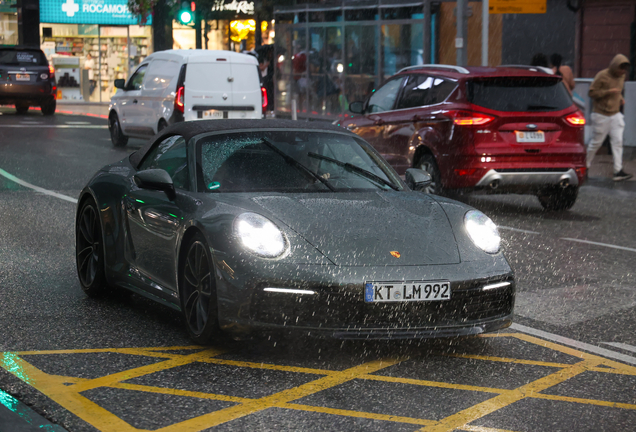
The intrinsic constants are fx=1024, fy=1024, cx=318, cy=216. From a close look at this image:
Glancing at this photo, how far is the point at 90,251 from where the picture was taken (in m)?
7.00

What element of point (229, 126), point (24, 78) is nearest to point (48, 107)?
point (24, 78)

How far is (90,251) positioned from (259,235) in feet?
7.21

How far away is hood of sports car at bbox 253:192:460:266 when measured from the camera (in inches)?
204

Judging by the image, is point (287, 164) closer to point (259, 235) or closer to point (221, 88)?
point (259, 235)

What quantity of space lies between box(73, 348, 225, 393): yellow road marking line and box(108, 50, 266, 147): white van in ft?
41.6

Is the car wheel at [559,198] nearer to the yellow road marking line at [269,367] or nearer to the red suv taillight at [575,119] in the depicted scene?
the red suv taillight at [575,119]

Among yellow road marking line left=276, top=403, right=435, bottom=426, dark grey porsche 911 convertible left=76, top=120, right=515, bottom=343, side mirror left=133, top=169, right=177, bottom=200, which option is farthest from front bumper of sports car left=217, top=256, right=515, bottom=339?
side mirror left=133, top=169, right=177, bottom=200

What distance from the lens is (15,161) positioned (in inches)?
658

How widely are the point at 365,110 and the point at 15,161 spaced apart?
6484 mm

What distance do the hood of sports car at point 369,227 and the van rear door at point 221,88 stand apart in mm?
12244

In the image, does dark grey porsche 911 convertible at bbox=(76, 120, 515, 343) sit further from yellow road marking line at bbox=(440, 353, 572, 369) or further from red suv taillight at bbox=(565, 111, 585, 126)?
red suv taillight at bbox=(565, 111, 585, 126)

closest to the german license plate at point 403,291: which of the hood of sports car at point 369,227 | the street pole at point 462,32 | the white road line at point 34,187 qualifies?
the hood of sports car at point 369,227

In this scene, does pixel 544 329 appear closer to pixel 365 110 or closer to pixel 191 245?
pixel 191 245

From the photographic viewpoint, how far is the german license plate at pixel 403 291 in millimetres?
5000
